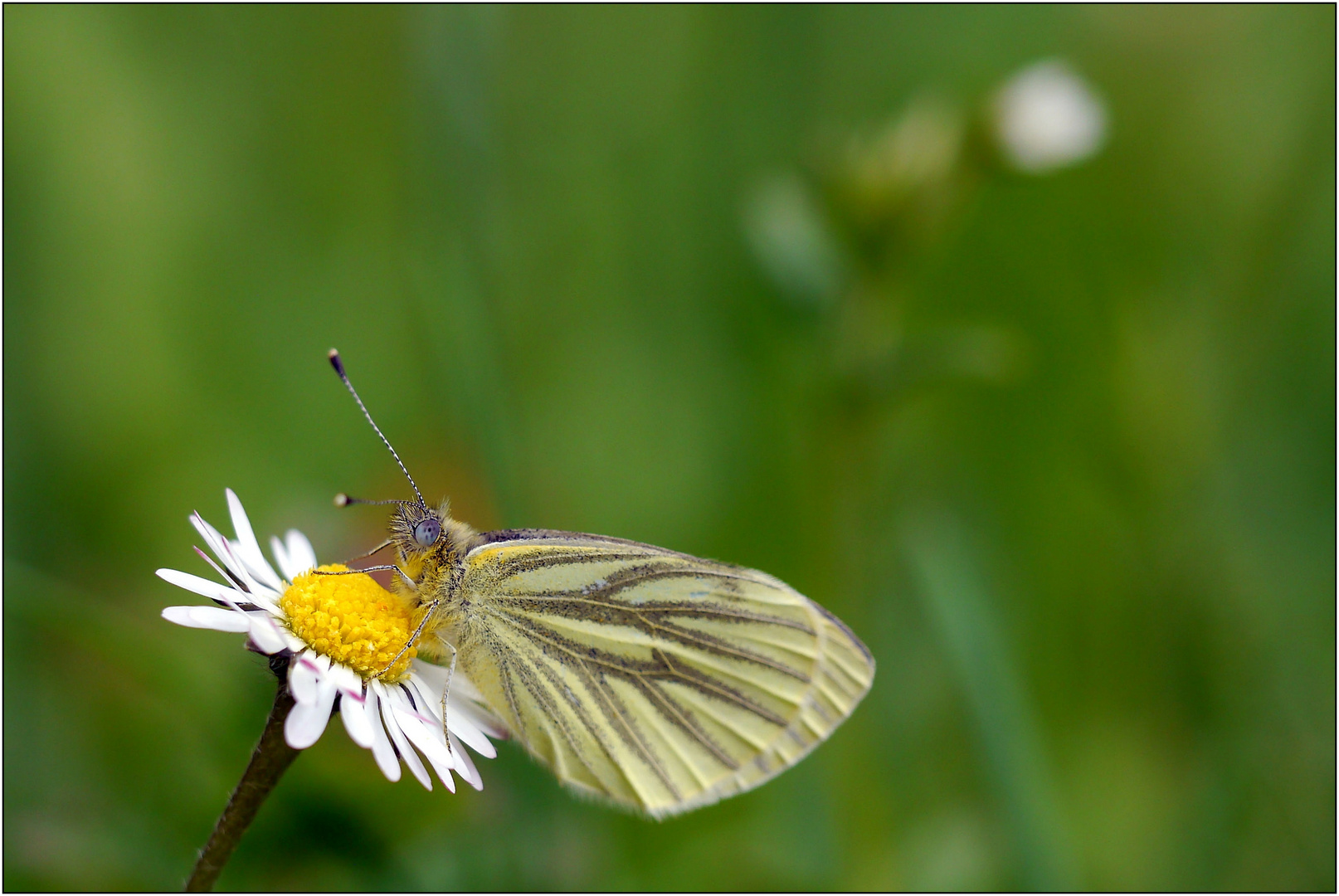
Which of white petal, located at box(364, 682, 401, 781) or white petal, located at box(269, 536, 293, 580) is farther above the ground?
white petal, located at box(269, 536, 293, 580)

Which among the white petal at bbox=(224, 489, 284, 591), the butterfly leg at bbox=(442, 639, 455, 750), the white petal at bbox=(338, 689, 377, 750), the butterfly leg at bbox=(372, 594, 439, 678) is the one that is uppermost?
the white petal at bbox=(224, 489, 284, 591)

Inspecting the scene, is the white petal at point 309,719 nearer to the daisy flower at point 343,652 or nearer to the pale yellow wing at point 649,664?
the daisy flower at point 343,652

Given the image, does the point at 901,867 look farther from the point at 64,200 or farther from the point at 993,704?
the point at 64,200

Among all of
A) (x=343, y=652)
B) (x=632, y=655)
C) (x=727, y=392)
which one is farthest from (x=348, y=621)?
(x=727, y=392)

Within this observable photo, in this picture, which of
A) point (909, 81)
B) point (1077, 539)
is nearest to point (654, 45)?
point (909, 81)

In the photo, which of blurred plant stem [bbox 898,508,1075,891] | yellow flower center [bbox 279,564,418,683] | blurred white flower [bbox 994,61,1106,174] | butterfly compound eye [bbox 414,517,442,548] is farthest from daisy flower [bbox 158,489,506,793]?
blurred white flower [bbox 994,61,1106,174]

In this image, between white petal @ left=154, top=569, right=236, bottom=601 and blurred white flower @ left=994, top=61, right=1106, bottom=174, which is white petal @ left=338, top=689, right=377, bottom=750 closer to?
white petal @ left=154, top=569, right=236, bottom=601

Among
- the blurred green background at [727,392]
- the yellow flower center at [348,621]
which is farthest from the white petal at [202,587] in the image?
the blurred green background at [727,392]
